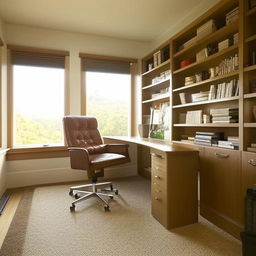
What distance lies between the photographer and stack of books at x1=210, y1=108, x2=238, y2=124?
1.98 metres

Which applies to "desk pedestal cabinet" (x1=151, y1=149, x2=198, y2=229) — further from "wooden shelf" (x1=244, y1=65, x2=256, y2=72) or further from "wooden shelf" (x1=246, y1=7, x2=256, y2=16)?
"wooden shelf" (x1=246, y1=7, x2=256, y2=16)

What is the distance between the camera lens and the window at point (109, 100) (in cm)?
375

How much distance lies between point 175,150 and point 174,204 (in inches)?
19.9

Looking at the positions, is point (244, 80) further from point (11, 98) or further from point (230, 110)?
point (11, 98)

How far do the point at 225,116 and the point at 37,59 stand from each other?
2.92m

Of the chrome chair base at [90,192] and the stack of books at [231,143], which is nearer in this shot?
the stack of books at [231,143]

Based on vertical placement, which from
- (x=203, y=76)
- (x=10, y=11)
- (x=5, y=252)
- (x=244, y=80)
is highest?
(x=10, y=11)

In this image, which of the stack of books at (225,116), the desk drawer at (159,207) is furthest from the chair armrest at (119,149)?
the stack of books at (225,116)

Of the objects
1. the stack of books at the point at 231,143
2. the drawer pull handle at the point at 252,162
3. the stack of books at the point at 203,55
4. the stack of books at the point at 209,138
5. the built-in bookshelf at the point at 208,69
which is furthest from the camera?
the stack of books at the point at 203,55

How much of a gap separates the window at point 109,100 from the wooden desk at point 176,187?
6.28 feet

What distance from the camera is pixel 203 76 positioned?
2457 mm

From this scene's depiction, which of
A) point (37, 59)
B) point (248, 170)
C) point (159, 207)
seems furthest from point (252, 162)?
point (37, 59)

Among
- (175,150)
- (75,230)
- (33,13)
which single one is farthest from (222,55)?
(33,13)

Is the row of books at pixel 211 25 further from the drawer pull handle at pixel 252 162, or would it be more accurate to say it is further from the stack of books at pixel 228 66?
the drawer pull handle at pixel 252 162
